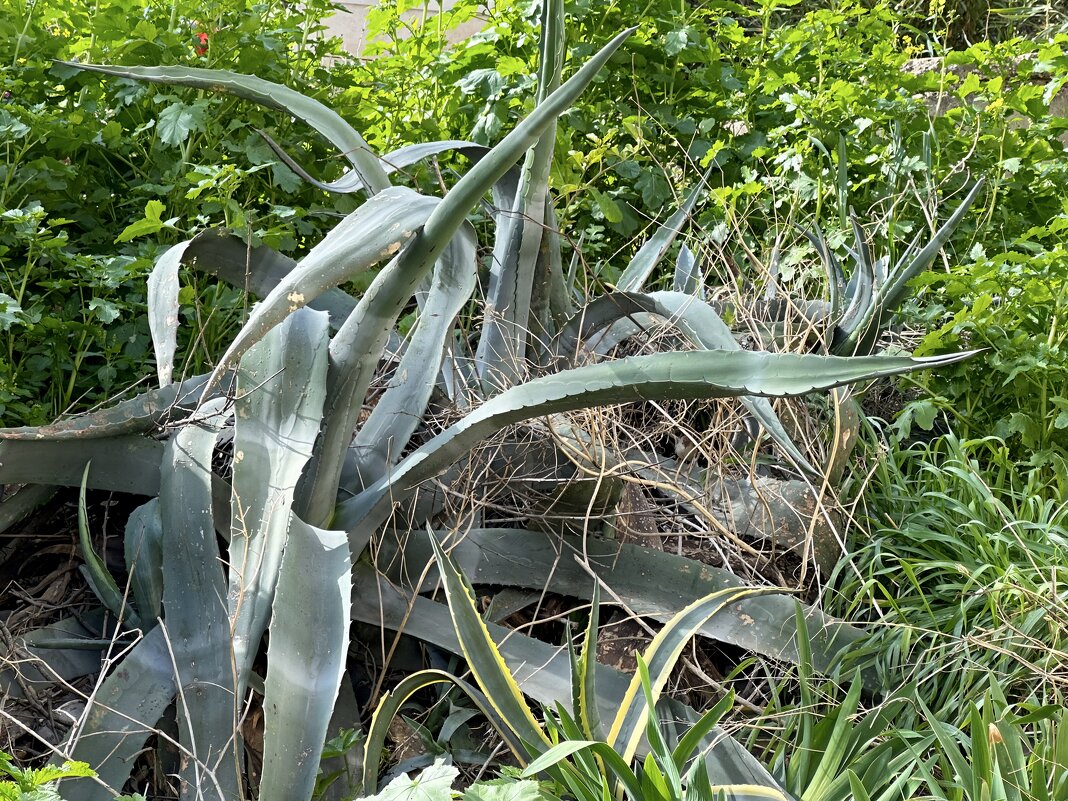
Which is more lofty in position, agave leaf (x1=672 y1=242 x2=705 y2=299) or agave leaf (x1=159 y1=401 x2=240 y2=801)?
agave leaf (x1=672 y1=242 x2=705 y2=299)

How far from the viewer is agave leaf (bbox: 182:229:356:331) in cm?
181

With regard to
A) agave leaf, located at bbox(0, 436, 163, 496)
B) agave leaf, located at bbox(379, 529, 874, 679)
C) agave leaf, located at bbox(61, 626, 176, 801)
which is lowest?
agave leaf, located at bbox(61, 626, 176, 801)

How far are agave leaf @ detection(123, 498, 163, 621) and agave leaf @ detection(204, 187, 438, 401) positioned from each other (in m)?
0.36

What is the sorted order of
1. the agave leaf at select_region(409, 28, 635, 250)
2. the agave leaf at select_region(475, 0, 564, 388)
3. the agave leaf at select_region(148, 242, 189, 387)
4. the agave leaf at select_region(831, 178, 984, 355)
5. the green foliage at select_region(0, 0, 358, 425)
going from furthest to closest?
the agave leaf at select_region(831, 178, 984, 355) → the green foliage at select_region(0, 0, 358, 425) → the agave leaf at select_region(475, 0, 564, 388) → the agave leaf at select_region(148, 242, 189, 387) → the agave leaf at select_region(409, 28, 635, 250)

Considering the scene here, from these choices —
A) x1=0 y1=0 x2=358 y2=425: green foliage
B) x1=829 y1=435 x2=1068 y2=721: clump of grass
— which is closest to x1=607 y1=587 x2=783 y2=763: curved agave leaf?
x1=829 y1=435 x2=1068 y2=721: clump of grass

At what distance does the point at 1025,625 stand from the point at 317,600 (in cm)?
116

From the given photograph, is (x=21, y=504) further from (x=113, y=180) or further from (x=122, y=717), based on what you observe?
(x=113, y=180)

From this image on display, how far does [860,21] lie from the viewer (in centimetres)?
330

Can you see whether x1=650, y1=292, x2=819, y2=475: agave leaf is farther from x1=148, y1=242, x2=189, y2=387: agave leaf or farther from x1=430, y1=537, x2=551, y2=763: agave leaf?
x1=148, y1=242, x2=189, y2=387: agave leaf

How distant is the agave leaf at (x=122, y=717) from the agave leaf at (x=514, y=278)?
2.58ft

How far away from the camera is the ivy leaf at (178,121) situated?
229 centimetres

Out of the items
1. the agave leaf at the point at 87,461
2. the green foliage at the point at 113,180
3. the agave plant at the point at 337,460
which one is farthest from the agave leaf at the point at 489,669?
the green foliage at the point at 113,180

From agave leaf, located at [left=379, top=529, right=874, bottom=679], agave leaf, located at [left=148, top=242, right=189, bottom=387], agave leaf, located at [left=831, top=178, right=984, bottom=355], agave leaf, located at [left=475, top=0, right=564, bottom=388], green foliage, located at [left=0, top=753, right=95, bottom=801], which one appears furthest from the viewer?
agave leaf, located at [left=831, top=178, right=984, bottom=355]

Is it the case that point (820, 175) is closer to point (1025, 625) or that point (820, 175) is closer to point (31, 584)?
point (1025, 625)
